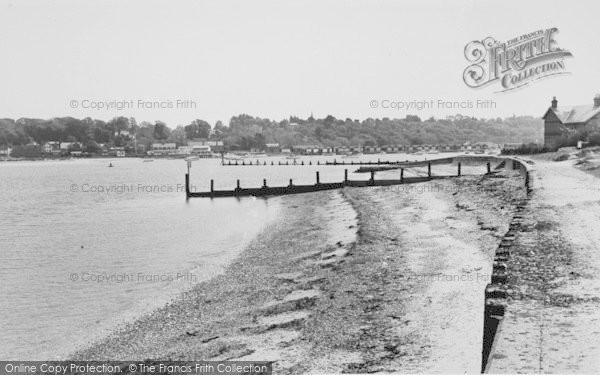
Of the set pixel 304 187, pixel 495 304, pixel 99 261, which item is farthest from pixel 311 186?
pixel 495 304

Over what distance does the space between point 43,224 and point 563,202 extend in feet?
106

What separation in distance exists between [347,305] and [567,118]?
7571 cm

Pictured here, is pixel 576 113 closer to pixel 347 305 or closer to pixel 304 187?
pixel 304 187

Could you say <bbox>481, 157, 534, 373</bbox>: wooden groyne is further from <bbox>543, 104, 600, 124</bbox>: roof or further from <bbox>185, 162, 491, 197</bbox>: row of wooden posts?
<bbox>543, 104, 600, 124</bbox>: roof

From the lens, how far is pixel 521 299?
802cm

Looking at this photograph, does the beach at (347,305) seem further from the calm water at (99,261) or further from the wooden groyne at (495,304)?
the calm water at (99,261)

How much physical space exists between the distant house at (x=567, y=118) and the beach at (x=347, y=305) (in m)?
55.6

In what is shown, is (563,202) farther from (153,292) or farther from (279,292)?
(153,292)

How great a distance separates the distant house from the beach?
55.6 metres

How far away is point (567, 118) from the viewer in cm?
7975

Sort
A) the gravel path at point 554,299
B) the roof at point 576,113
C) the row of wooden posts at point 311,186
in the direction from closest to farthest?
the gravel path at point 554,299 → the row of wooden posts at point 311,186 → the roof at point 576,113

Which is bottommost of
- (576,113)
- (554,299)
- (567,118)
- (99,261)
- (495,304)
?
(99,261)

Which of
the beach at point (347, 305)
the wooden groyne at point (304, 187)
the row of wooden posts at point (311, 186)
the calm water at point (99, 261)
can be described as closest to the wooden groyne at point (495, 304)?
the beach at point (347, 305)

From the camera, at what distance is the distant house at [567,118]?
244ft
